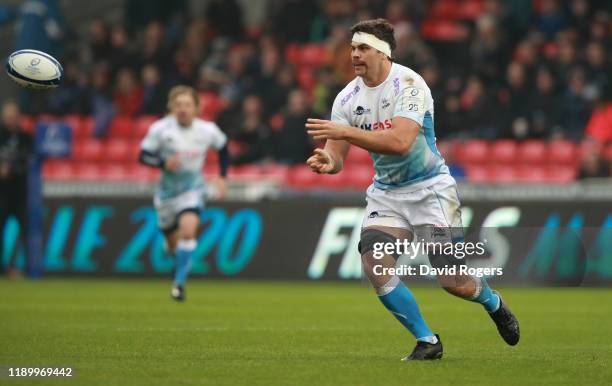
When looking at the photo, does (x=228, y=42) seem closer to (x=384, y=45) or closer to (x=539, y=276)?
(x=539, y=276)

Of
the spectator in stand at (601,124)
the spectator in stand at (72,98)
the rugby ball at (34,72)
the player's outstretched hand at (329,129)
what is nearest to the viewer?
the player's outstretched hand at (329,129)

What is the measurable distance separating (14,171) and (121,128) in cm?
500

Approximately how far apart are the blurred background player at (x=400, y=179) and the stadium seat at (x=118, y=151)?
15.9 metres

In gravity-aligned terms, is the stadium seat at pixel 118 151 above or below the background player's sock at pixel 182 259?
below

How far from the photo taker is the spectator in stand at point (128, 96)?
25.7 metres

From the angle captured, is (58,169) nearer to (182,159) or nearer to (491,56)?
(491,56)

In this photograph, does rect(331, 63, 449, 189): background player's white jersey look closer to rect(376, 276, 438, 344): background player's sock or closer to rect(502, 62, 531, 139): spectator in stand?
rect(376, 276, 438, 344): background player's sock

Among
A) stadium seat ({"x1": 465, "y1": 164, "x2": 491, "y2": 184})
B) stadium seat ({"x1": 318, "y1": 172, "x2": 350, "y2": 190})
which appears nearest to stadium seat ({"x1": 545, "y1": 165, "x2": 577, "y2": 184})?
stadium seat ({"x1": 465, "y1": 164, "x2": 491, "y2": 184})

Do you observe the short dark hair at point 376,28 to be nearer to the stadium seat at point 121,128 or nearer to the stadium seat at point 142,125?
the stadium seat at point 142,125

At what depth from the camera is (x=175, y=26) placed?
2694 cm

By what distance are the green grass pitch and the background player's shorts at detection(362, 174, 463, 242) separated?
2.92ft

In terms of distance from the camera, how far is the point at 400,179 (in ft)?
29.5

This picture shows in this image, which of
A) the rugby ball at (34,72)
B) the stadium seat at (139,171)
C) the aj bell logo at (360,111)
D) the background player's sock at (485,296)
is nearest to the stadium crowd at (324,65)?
the stadium seat at (139,171)

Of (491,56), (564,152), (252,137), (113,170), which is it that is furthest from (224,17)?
(564,152)
